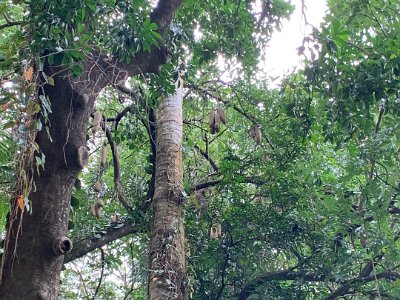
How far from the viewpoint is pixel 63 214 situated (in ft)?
7.07

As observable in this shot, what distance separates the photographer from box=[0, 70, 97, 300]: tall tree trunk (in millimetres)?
1953

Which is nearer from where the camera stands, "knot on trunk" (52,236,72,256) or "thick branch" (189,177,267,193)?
"knot on trunk" (52,236,72,256)

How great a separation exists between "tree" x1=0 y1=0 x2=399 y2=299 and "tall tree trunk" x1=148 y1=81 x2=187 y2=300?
1 cm

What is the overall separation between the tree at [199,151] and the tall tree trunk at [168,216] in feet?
0.04

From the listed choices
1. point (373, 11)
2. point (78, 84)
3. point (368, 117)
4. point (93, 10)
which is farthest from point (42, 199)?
point (373, 11)

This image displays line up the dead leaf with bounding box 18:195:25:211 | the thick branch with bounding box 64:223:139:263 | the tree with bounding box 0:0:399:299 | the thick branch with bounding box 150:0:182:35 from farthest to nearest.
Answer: the thick branch with bounding box 64:223:139:263 < the thick branch with bounding box 150:0:182:35 < the tree with bounding box 0:0:399:299 < the dead leaf with bounding box 18:195:25:211

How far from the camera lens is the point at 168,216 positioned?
3.27 m

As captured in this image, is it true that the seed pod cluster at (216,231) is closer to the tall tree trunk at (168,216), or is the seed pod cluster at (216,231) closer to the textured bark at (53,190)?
the tall tree trunk at (168,216)

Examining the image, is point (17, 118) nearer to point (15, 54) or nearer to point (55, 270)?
point (15, 54)

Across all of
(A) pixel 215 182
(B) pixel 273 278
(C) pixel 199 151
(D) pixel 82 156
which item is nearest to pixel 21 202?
(D) pixel 82 156

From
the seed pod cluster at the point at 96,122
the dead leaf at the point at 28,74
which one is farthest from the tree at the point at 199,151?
the seed pod cluster at the point at 96,122

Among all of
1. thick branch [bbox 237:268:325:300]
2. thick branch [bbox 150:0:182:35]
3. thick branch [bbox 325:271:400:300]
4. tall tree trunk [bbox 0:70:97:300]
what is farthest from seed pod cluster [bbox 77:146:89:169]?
thick branch [bbox 325:271:400:300]

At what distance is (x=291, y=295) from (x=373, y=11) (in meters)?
2.52

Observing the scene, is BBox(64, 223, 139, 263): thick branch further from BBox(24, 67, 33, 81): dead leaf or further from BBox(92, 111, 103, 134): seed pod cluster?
BBox(24, 67, 33, 81): dead leaf
